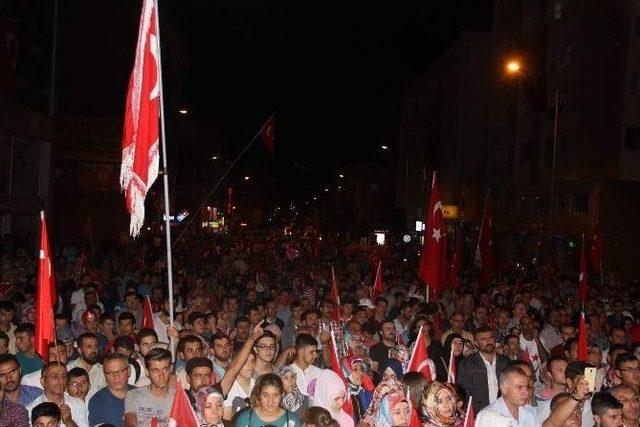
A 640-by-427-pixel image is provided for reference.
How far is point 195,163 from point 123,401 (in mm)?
62226

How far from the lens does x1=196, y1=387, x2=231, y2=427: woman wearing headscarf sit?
5781mm

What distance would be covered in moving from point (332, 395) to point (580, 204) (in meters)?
28.2

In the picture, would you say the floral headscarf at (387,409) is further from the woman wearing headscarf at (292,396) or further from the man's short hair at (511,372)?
the man's short hair at (511,372)

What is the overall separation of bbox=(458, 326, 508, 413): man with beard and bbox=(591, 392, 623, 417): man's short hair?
2.24 meters

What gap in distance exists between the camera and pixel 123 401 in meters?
6.69

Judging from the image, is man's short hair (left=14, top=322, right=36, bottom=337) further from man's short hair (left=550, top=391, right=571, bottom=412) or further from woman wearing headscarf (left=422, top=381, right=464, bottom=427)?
man's short hair (left=550, top=391, right=571, bottom=412)

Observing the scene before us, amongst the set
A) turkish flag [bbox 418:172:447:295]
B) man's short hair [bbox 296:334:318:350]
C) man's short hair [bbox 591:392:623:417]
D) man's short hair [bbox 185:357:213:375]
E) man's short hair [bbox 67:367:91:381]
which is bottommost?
man's short hair [bbox 67:367:91:381]

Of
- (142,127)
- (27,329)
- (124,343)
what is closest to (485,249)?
(124,343)

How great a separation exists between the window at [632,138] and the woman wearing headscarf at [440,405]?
2721 centimetres

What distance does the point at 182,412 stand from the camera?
5496 mm

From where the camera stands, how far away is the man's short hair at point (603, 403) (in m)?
5.98

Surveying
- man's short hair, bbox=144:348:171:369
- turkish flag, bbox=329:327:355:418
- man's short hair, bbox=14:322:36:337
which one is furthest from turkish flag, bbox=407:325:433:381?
man's short hair, bbox=14:322:36:337

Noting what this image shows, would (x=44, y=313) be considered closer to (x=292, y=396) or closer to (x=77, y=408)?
(x=77, y=408)

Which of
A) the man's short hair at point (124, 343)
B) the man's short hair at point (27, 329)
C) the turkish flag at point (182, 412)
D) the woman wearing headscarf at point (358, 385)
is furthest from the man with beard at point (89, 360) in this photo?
the turkish flag at point (182, 412)
